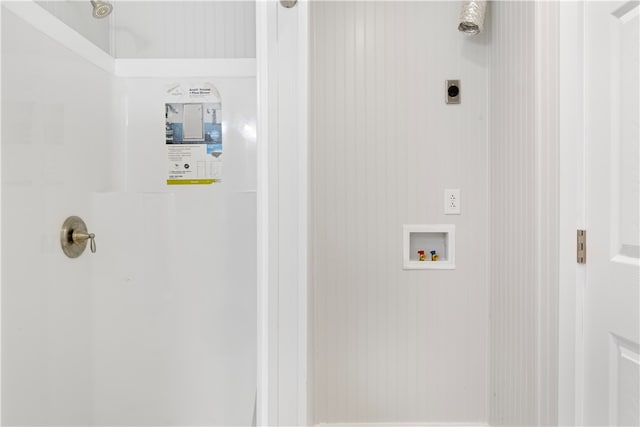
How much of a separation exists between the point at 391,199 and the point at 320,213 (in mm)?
274

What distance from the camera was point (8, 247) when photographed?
0.98 metres

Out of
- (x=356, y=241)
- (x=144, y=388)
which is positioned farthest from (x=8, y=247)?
(x=356, y=241)

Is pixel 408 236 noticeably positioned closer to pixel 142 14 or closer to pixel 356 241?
pixel 356 241

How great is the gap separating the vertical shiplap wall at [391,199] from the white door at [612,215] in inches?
20.0

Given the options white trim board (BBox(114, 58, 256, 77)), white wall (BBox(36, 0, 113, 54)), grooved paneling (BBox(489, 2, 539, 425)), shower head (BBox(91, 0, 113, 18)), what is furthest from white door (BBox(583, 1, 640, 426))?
white wall (BBox(36, 0, 113, 54))

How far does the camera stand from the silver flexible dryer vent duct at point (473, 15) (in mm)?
1366

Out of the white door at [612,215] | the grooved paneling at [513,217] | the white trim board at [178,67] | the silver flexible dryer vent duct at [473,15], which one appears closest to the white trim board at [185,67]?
the white trim board at [178,67]

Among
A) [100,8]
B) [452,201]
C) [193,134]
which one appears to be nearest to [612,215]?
[452,201]

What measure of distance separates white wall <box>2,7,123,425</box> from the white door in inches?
56.7

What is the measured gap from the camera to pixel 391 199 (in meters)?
1.50

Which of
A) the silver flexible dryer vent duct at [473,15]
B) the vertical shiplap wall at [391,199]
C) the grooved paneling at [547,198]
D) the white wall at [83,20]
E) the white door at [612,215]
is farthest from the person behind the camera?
the vertical shiplap wall at [391,199]

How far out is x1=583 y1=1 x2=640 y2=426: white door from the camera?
888 millimetres

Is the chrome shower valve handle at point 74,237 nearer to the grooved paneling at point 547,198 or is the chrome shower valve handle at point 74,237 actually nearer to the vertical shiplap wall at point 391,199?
the vertical shiplap wall at point 391,199

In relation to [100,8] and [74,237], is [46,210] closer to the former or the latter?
[74,237]
